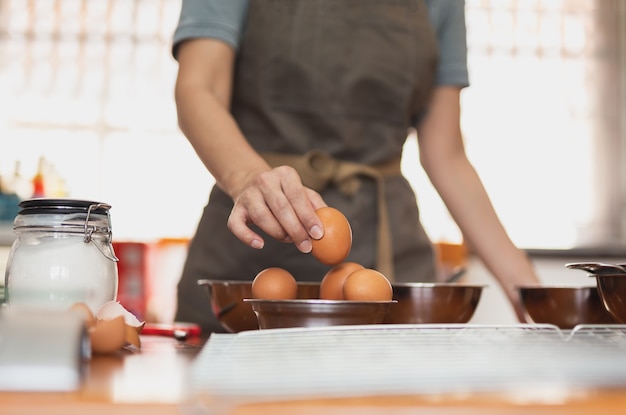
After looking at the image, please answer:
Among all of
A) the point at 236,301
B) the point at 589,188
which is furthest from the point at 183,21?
the point at 589,188

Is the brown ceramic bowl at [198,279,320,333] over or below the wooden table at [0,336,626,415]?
below

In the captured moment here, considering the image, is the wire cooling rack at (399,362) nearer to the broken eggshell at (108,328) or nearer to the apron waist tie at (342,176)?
the broken eggshell at (108,328)

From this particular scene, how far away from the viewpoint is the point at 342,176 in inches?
49.6

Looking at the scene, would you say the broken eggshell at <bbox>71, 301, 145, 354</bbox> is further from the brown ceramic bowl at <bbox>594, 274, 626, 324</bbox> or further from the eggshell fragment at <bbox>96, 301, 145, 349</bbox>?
the brown ceramic bowl at <bbox>594, 274, 626, 324</bbox>

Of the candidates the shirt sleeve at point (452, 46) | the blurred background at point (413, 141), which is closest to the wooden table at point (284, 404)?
the shirt sleeve at point (452, 46)

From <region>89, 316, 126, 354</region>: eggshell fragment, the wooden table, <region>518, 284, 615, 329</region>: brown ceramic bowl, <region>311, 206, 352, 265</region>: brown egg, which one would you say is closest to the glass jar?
<region>89, 316, 126, 354</region>: eggshell fragment

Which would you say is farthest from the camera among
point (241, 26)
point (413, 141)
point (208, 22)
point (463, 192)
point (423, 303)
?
point (413, 141)

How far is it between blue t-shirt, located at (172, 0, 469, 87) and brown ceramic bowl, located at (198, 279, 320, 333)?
20.3 inches

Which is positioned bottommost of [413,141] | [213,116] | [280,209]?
[280,209]

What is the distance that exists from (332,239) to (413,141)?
3.06 m

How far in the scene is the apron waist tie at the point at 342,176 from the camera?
1.24 meters

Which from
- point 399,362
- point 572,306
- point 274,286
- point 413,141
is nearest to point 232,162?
point 274,286

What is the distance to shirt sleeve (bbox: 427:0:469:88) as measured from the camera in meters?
1.51

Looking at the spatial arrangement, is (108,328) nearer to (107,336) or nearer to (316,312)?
(107,336)
